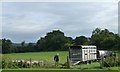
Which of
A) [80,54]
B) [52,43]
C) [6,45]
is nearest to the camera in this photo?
[80,54]

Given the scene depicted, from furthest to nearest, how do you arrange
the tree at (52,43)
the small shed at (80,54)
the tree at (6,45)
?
the tree at (52,43)
the tree at (6,45)
the small shed at (80,54)

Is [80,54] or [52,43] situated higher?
[52,43]

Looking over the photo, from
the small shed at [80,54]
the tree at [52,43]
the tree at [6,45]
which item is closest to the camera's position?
the small shed at [80,54]

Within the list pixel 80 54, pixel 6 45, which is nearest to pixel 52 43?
pixel 6 45

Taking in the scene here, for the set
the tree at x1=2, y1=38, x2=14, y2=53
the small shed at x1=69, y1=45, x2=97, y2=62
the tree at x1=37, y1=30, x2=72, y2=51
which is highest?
the tree at x1=37, y1=30, x2=72, y2=51

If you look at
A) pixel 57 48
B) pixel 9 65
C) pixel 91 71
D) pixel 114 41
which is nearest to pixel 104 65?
pixel 91 71

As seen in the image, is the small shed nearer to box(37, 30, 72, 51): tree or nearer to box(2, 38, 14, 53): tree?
box(2, 38, 14, 53): tree

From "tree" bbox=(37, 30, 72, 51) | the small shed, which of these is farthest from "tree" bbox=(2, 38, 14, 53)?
"tree" bbox=(37, 30, 72, 51)

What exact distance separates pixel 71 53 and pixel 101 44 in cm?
3818

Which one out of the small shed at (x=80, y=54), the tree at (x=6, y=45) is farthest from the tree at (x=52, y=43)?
the small shed at (x=80, y=54)

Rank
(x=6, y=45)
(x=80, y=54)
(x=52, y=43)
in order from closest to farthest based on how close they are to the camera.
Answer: (x=80, y=54) < (x=6, y=45) < (x=52, y=43)

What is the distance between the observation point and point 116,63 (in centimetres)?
3141

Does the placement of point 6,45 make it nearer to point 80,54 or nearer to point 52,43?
point 52,43

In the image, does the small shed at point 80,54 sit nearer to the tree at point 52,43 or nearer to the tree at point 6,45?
the tree at point 6,45
